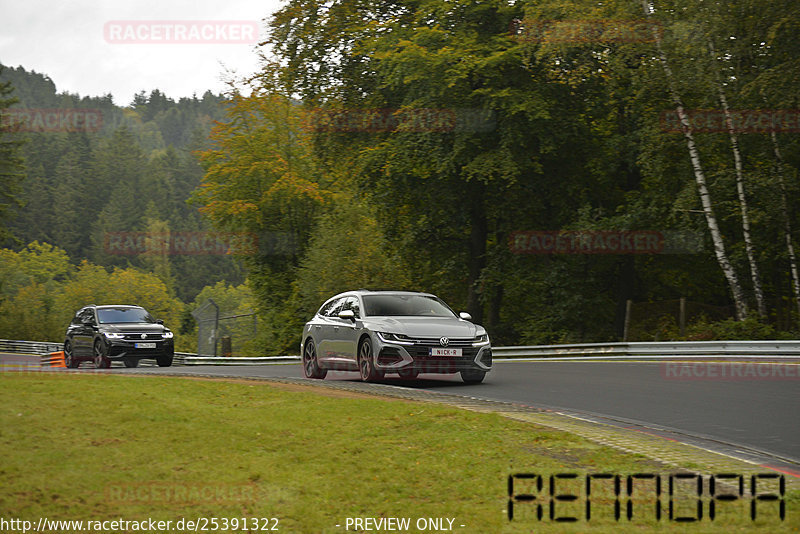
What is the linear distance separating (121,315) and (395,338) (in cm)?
1316

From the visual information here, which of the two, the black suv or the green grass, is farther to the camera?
the black suv

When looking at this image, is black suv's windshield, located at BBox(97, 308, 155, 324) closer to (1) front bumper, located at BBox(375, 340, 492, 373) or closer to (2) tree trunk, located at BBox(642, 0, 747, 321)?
(1) front bumper, located at BBox(375, 340, 492, 373)

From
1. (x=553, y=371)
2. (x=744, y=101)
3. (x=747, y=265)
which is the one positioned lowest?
(x=553, y=371)

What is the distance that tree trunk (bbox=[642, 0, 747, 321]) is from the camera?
28.0 meters

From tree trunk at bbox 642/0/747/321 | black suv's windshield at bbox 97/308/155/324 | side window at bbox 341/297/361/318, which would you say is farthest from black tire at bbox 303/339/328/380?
tree trunk at bbox 642/0/747/321

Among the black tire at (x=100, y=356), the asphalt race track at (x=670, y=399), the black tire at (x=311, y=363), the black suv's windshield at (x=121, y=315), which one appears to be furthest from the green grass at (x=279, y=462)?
the black suv's windshield at (x=121, y=315)

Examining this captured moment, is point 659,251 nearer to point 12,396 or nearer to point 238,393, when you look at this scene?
point 238,393

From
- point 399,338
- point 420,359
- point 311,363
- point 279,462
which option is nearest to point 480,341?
point 420,359

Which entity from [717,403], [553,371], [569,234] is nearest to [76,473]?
[717,403]

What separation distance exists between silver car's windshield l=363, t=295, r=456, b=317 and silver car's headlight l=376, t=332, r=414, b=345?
0.94m

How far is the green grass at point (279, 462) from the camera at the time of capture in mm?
6520

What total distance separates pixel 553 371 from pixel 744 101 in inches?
453

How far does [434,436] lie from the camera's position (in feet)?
32.6

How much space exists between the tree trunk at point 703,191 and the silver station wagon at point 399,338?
42.0ft
